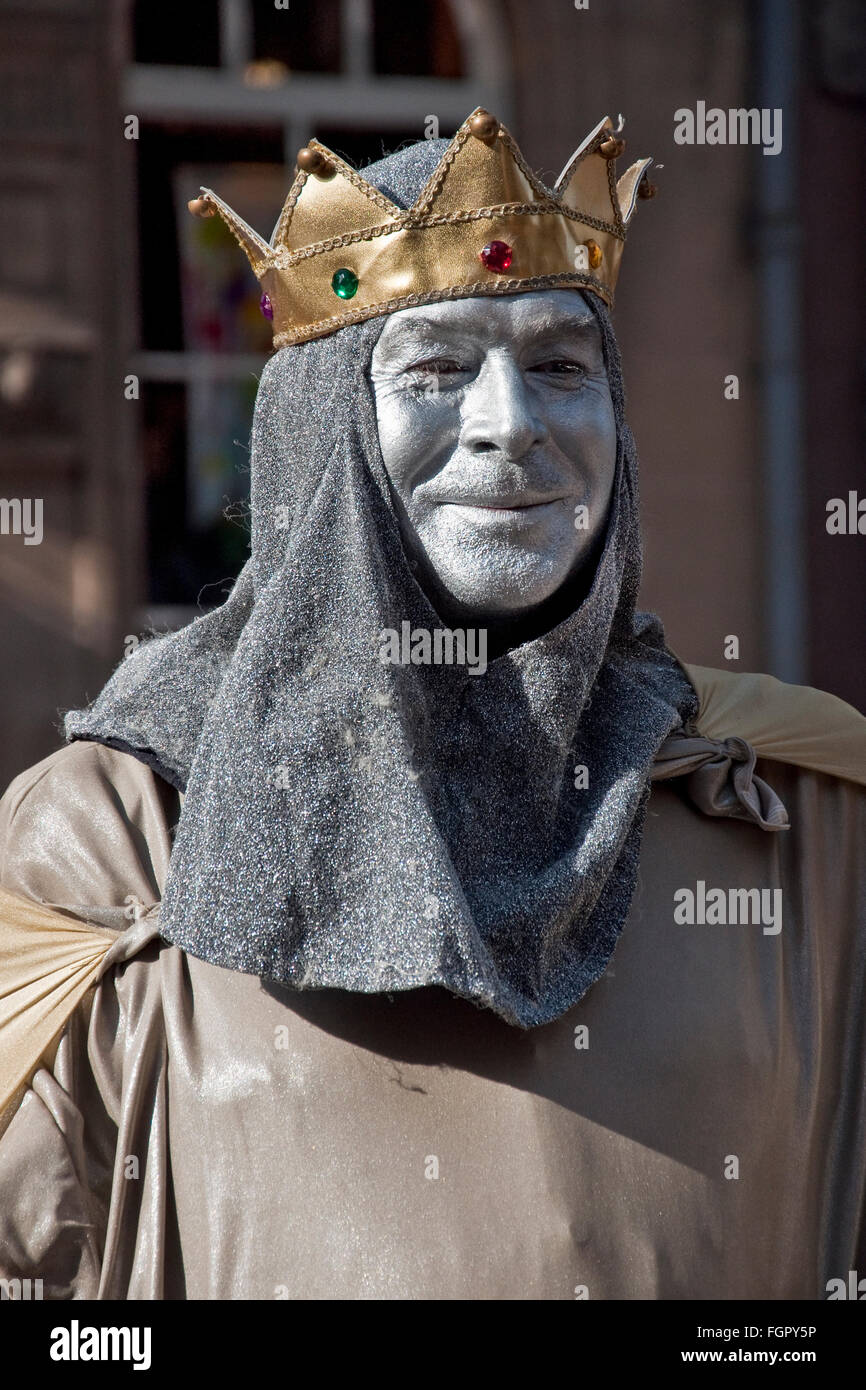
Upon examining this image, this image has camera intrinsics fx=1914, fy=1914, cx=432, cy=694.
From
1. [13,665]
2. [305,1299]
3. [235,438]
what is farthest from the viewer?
[235,438]

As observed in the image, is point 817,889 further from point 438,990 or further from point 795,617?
point 795,617

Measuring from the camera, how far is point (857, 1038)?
224 cm

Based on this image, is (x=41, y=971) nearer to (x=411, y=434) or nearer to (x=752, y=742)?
(x=411, y=434)

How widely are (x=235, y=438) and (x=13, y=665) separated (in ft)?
3.51

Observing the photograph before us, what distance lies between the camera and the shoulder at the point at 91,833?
7.38ft

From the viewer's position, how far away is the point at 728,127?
627 centimetres

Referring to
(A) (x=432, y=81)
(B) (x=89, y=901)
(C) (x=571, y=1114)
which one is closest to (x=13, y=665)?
(A) (x=432, y=81)

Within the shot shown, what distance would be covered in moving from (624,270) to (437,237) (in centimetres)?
414

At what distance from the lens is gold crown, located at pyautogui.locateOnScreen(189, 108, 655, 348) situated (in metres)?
2.18

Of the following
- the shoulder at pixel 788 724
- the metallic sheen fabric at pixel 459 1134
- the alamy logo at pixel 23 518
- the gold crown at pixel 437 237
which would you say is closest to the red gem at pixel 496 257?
the gold crown at pixel 437 237

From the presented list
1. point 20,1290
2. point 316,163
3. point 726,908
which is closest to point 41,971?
point 20,1290

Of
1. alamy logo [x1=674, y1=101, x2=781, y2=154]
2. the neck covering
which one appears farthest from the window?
the neck covering

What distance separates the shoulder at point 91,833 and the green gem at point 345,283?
0.61 m
